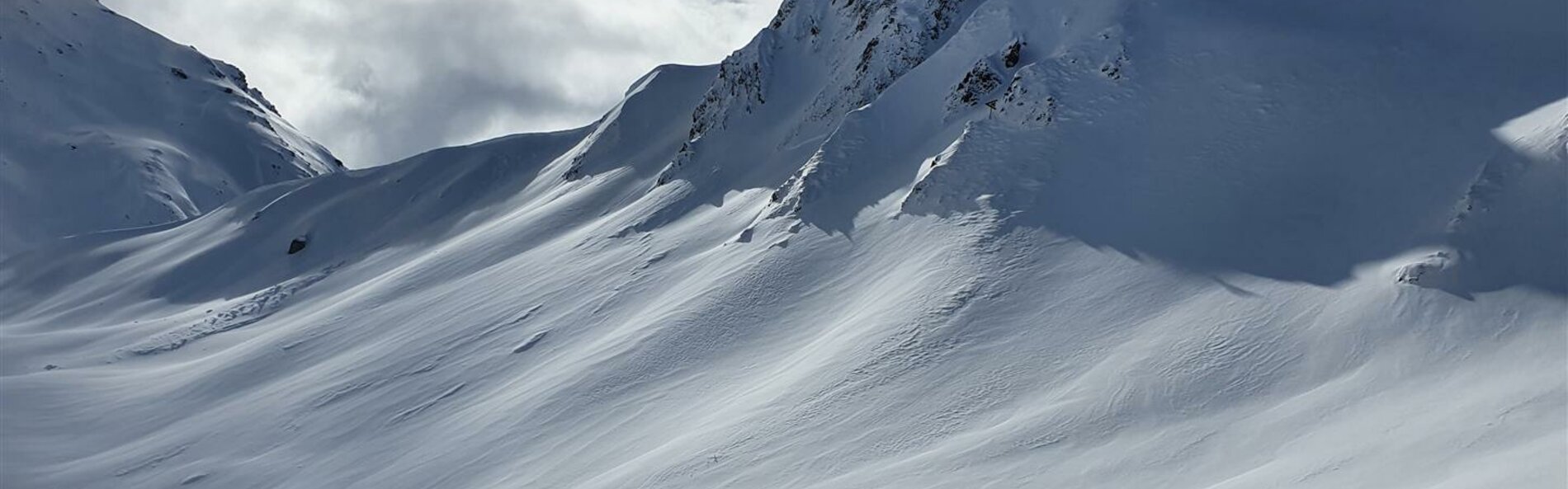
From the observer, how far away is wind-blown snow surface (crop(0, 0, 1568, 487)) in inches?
712

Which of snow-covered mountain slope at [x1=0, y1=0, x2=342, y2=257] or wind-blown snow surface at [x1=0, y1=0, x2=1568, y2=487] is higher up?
snow-covered mountain slope at [x1=0, y1=0, x2=342, y2=257]

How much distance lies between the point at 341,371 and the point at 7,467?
731cm

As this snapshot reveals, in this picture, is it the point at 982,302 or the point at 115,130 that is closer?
the point at 982,302

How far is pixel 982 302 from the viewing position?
2467 cm

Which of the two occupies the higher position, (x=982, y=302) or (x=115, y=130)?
(x=115, y=130)

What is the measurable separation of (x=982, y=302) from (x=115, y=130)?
403 feet

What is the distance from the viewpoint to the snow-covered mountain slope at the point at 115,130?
112062 mm

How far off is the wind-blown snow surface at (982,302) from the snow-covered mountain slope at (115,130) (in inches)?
2765

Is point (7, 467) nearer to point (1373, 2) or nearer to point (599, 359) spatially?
point (599, 359)

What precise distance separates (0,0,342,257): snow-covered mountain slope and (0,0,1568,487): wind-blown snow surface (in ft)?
230

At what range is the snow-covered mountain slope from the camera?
112062 mm

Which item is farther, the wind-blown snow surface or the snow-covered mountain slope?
the snow-covered mountain slope

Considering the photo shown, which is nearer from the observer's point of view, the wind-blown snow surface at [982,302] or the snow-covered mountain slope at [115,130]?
the wind-blown snow surface at [982,302]

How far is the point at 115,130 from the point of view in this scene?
129500 mm
